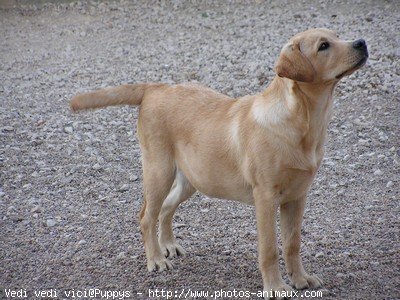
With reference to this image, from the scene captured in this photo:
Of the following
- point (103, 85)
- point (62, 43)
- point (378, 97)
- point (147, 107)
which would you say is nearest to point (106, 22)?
point (62, 43)

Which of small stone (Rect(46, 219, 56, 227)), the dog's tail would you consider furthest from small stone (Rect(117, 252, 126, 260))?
the dog's tail

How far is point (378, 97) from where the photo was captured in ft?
27.8

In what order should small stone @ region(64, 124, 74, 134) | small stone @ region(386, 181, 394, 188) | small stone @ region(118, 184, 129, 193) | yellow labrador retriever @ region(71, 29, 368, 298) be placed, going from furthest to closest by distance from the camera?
small stone @ region(64, 124, 74, 134)
small stone @ region(118, 184, 129, 193)
small stone @ region(386, 181, 394, 188)
yellow labrador retriever @ region(71, 29, 368, 298)

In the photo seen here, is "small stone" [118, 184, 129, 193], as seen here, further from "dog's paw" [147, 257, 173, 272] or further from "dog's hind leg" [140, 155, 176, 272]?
"dog's paw" [147, 257, 173, 272]

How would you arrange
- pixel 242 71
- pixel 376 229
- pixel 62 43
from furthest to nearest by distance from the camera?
1. pixel 62 43
2. pixel 242 71
3. pixel 376 229

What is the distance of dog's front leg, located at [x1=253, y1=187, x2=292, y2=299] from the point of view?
181 inches

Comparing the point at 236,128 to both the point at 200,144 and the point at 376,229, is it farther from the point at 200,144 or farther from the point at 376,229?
the point at 376,229

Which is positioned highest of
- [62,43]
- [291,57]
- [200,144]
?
[291,57]

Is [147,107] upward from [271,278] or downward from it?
upward

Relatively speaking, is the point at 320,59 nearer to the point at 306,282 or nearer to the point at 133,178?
the point at 306,282

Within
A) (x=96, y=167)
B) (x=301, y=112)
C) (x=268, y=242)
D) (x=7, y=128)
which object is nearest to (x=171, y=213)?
(x=268, y=242)

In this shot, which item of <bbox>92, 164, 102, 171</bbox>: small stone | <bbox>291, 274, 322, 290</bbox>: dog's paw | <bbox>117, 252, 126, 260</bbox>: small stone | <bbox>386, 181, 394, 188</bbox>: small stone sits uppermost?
<bbox>291, 274, 322, 290</bbox>: dog's paw

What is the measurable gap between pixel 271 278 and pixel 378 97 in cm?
434

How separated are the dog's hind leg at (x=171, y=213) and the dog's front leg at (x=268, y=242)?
922 mm
